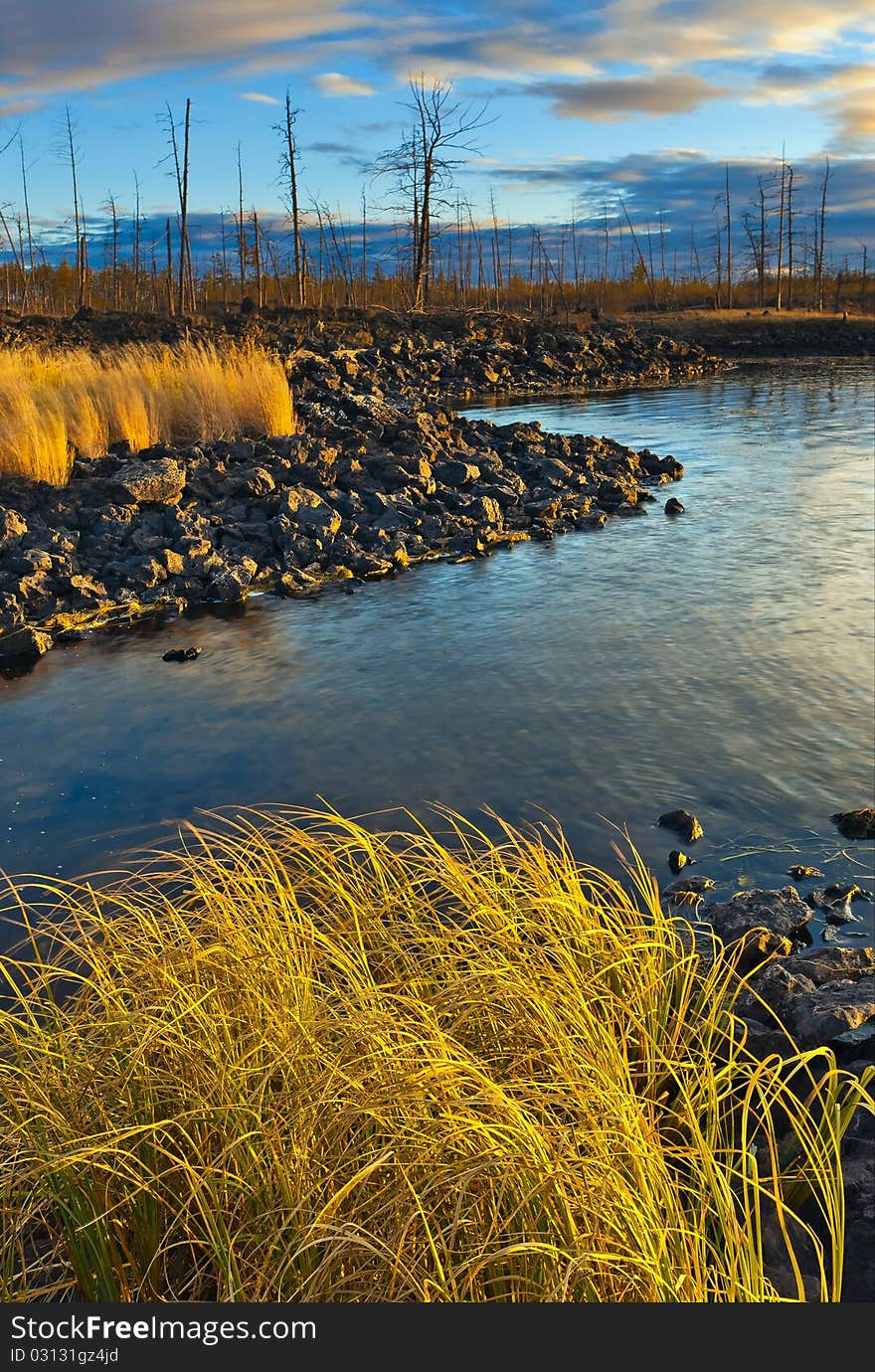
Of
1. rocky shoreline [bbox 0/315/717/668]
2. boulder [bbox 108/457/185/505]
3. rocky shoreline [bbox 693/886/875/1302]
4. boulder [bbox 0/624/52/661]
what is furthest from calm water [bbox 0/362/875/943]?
boulder [bbox 108/457/185/505]

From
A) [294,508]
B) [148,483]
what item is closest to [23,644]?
[148,483]

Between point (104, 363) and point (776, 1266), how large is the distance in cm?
2030

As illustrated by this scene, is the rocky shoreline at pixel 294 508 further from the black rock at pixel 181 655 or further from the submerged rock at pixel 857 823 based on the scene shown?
the submerged rock at pixel 857 823

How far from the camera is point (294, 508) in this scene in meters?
13.2

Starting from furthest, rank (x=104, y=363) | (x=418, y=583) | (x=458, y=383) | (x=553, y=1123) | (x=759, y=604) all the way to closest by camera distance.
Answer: (x=458, y=383) < (x=104, y=363) < (x=418, y=583) < (x=759, y=604) < (x=553, y=1123)

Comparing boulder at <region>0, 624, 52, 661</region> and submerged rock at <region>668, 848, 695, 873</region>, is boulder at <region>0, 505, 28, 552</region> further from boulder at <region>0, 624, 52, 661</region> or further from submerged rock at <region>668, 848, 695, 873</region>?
submerged rock at <region>668, 848, 695, 873</region>

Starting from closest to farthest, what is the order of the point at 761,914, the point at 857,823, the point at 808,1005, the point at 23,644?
the point at 808,1005 < the point at 761,914 < the point at 857,823 < the point at 23,644

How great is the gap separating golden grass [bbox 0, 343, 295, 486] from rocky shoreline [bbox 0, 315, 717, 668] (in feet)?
1.59

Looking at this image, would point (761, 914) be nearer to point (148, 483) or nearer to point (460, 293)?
point (148, 483)

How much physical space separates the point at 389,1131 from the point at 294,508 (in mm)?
11315

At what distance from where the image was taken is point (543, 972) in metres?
2.93

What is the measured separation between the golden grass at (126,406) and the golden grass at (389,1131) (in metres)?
11.9

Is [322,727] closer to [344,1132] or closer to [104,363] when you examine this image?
[344,1132]

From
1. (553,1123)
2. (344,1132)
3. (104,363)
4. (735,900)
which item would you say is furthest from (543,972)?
(104,363)
